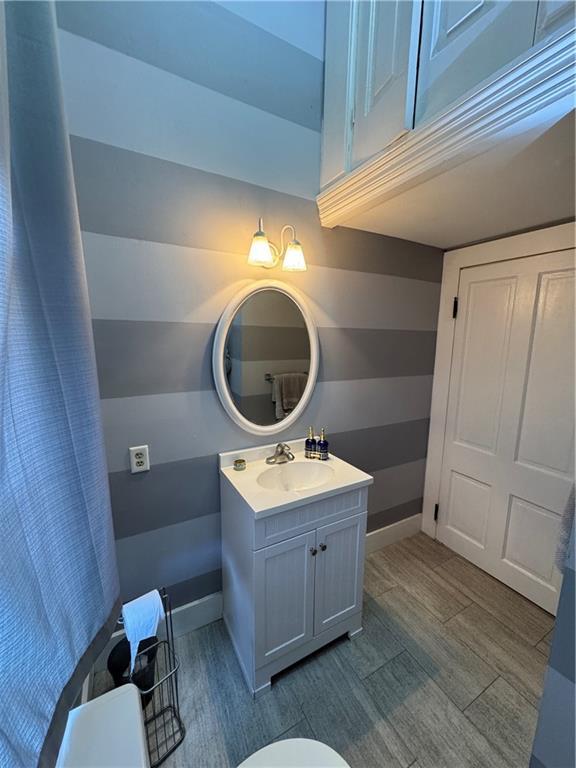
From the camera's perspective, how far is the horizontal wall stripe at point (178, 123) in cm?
105

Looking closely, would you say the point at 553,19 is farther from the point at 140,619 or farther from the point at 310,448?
the point at 140,619

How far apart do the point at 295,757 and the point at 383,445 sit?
4.85 feet

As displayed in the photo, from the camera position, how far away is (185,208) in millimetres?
1262

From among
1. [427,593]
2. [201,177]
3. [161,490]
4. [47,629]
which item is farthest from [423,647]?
[201,177]

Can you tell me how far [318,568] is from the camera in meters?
1.32

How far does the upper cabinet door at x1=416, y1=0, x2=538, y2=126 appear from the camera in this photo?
0.80 m

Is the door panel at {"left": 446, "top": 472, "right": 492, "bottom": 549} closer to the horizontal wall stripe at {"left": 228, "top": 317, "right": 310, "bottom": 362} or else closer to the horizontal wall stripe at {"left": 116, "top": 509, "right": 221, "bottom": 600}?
the horizontal wall stripe at {"left": 228, "top": 317, "right": 310, "bottom": 362}

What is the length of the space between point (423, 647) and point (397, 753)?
46 centimetres

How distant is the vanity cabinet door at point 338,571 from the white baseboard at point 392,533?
2.09 ft

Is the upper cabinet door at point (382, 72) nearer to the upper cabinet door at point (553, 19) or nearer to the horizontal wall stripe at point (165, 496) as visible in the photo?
the upper cabinet door at point (553, 19)

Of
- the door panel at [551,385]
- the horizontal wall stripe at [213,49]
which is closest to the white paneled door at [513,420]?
the door panel at [551,385]

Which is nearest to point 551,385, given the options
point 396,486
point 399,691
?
point 396,486

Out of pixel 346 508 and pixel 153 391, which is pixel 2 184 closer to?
pixel 153 391

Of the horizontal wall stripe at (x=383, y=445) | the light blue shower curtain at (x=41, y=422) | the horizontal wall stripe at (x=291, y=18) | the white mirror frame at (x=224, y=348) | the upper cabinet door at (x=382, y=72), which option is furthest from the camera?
the horizontal wall stripe at (x=383, y=445)
